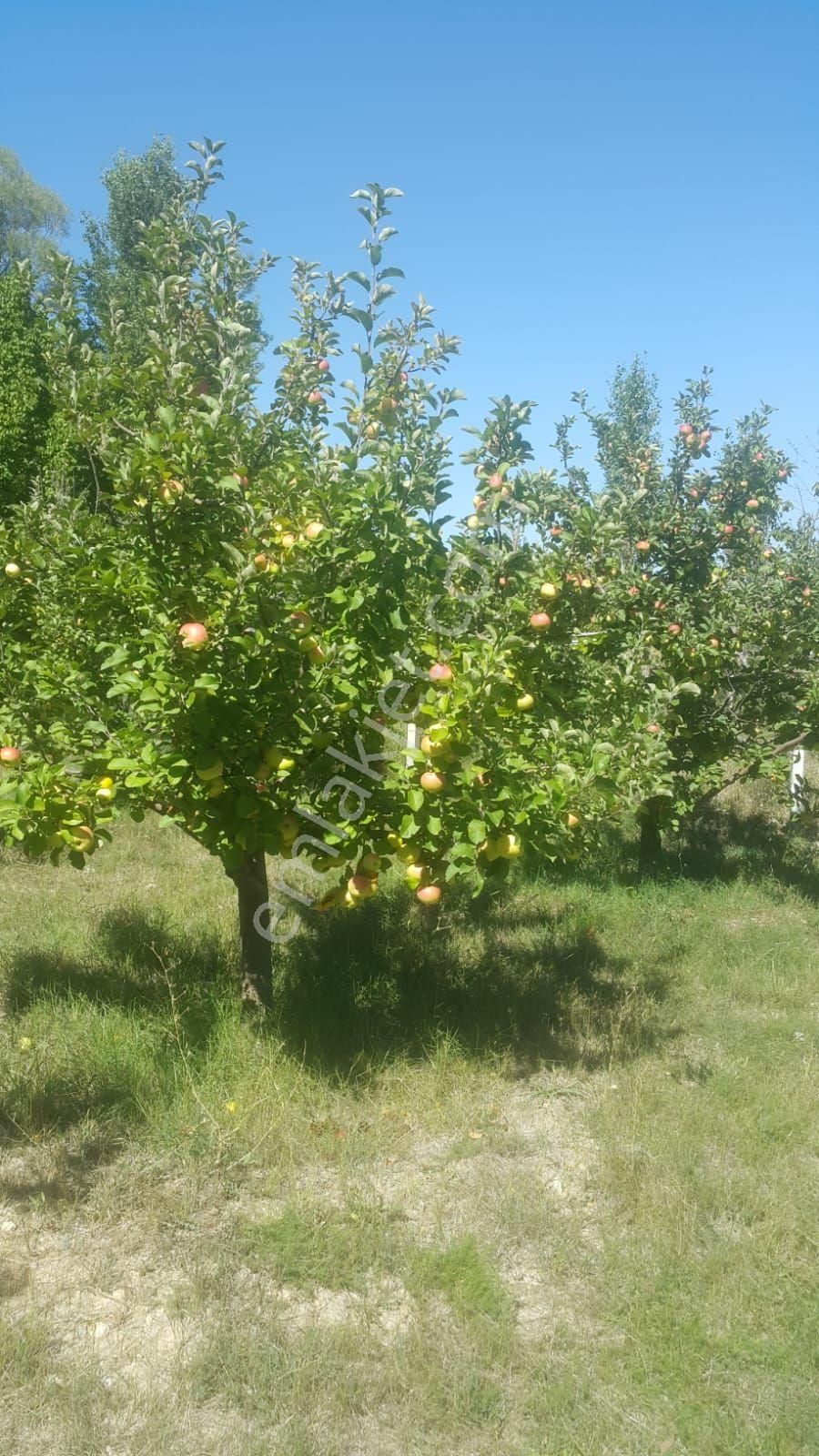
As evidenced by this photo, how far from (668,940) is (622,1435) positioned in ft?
11.1

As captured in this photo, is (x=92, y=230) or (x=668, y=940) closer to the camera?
(x=668, y=940)

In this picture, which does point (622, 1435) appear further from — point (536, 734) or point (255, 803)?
point (536, 734)

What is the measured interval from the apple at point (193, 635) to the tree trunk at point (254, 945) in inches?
53.7

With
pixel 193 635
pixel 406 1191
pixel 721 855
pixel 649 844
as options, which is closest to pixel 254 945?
pixel 406 1191

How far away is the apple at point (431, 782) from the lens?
337 centimetres

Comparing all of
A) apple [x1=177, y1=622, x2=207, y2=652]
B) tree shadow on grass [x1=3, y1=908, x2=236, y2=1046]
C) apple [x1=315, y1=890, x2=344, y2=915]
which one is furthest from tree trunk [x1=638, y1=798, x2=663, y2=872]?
apple [x1=177, y1=622, x2=207, y2=652]

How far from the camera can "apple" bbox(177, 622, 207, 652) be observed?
3.08 meters

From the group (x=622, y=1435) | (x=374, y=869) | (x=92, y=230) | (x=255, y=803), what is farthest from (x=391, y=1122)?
(x=92, y=230)

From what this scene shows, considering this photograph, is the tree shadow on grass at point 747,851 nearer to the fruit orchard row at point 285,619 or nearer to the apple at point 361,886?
the fruit orchard row at point 285,619

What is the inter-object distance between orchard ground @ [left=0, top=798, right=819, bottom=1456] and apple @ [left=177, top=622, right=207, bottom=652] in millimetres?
1556

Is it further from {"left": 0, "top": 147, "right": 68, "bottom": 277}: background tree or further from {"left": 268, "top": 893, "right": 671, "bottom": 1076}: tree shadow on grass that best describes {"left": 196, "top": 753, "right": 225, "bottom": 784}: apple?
{"left": 0, "top": 147, "right": 68, "bottom": 277}: background tree

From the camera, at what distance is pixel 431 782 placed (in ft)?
11.1

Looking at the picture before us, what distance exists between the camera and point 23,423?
587 inches

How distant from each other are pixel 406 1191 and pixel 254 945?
133cm
